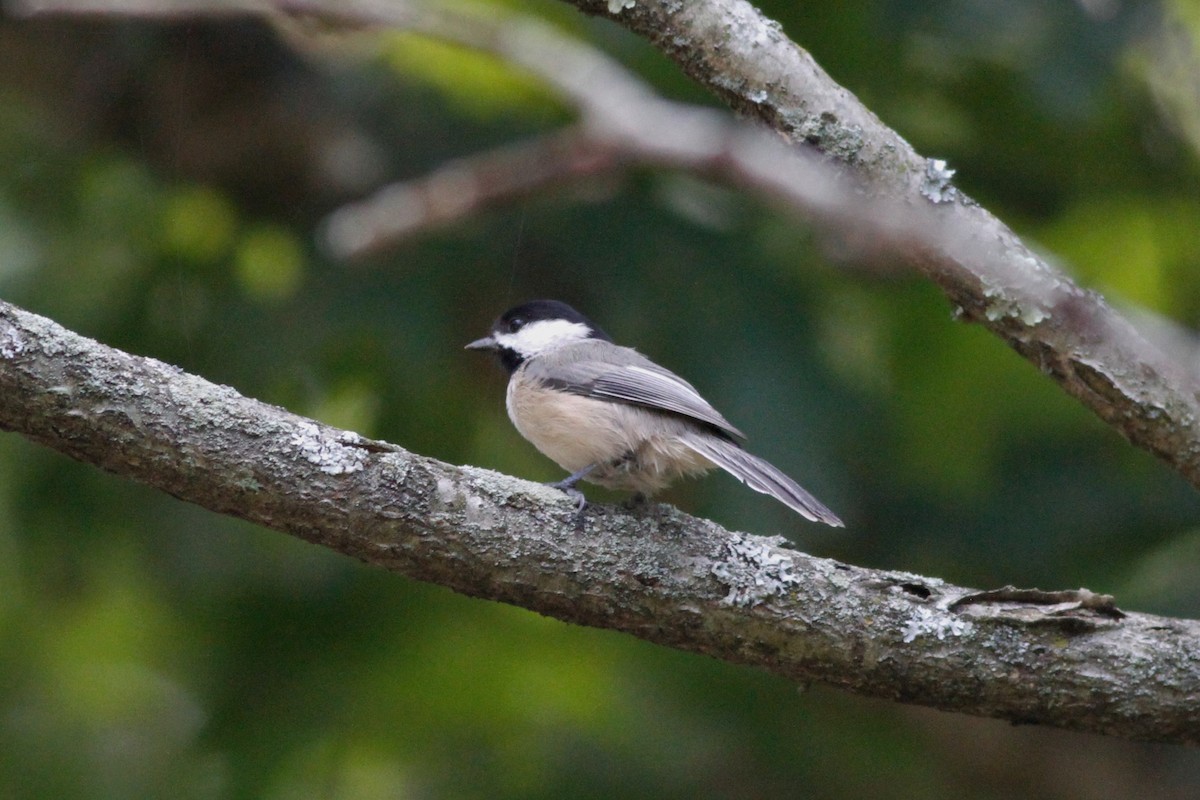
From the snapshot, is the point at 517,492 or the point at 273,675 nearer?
the point at 517,492

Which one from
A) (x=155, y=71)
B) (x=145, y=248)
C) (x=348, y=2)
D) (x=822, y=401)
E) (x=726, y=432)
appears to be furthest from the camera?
(x=155, y=71)

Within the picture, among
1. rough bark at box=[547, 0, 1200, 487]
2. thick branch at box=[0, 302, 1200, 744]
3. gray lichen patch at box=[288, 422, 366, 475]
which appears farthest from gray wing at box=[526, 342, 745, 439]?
gray lichen patch at box=[288, 422, 366, 475]

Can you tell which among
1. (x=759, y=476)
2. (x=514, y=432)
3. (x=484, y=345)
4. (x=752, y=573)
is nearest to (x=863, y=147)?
(x=759, y=476)

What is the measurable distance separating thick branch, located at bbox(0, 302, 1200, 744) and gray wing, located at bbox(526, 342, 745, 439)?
2.05 ft

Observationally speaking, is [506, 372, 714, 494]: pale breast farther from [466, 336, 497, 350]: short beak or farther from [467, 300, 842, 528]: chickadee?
[466, 336, 497, 350]: short beak

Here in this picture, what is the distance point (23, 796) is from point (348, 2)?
3.18 metres

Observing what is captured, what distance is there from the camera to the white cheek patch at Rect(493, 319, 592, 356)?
14.6 ft

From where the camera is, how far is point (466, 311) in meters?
4.96

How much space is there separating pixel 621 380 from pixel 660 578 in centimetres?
109

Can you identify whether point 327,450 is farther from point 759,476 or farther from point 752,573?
point 759,476

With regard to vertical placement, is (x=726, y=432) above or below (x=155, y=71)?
below

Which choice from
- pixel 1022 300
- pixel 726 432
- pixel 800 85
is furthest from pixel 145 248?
pixel 1022 300

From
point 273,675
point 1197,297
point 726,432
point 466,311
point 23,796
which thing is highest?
point 1197,297

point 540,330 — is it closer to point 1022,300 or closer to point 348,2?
point 348,2
